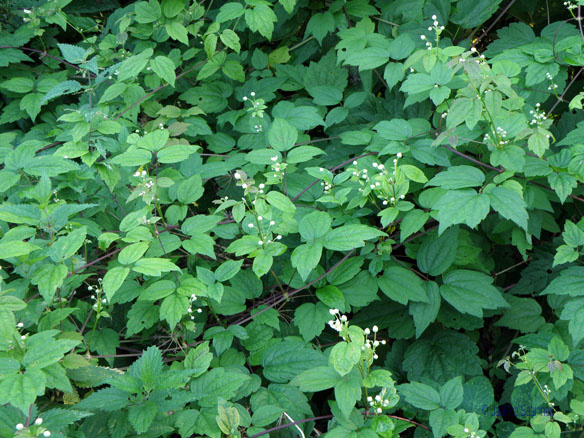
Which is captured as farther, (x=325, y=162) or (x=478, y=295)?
(x=325, y=162)

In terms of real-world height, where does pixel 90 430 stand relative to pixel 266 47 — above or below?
below

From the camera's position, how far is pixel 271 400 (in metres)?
2.20

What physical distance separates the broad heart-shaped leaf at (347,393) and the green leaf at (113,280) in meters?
0.84

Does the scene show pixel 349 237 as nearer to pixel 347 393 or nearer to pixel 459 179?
pixel 459 179

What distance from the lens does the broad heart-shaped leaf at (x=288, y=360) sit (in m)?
2.27

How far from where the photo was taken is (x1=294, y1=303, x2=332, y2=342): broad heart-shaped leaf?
2.43 meters

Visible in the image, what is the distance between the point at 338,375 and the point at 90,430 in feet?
2.91

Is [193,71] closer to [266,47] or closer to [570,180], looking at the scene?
[266,47]

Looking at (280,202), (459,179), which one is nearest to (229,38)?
(280,202)

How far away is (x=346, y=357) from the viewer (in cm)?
184

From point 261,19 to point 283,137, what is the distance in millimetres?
811

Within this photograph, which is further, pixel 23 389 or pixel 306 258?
pixel 306 258

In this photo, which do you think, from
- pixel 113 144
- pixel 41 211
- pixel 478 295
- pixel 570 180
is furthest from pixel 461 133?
pixel 41 211

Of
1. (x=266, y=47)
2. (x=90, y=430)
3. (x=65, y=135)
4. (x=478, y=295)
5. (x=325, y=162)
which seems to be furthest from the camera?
(x=266, y=47)
